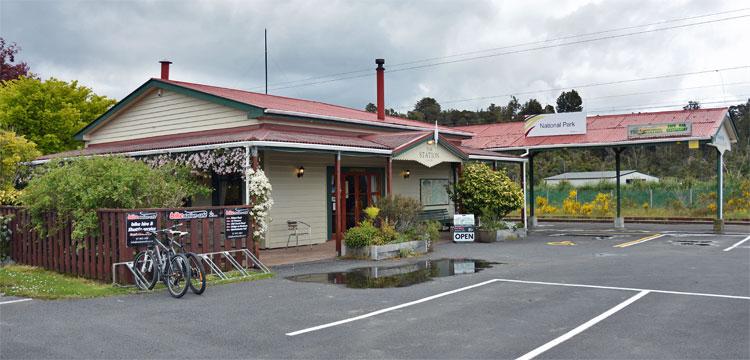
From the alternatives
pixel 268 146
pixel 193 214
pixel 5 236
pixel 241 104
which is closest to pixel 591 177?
pixel 241 104

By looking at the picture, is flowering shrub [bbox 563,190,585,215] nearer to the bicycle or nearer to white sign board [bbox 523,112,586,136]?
white sign board [bbox 523,112,586,136]

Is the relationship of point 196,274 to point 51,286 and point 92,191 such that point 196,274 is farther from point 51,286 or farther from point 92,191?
point 92,191

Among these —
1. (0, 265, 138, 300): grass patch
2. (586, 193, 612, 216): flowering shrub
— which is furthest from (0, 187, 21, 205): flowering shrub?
(586, 193, 612, 216): flowering shrub

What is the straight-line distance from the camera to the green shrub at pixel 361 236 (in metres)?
14.4

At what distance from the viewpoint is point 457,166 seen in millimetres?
20719

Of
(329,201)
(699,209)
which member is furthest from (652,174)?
(329,201)

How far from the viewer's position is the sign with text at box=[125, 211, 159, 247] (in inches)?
416

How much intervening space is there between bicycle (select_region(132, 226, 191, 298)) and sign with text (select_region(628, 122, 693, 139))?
707 inches

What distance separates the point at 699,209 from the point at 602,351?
83.8ft

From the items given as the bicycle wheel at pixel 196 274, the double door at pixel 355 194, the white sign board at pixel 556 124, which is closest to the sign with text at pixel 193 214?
the bicycle wheel at pixel 196 274

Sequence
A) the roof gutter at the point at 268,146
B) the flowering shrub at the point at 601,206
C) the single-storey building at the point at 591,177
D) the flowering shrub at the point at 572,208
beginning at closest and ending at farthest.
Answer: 1. the roof gutter at the point at 268,146
2. the flowering shrub at the point at 601,206
3. the flowering shrub at the point at 572,208
4. the single-storey building at the point at 591,177

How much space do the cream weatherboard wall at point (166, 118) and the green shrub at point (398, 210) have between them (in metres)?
4.01

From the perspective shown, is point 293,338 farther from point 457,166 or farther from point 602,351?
point 457,166

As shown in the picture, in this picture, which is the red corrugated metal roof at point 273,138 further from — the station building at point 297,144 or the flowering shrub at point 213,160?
the flowering shrub at point 213,160
